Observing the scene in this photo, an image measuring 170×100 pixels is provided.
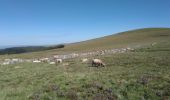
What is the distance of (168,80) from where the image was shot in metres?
11.5

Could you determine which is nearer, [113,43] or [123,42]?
[123,42]

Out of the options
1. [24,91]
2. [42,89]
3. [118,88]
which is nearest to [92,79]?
[118,88]

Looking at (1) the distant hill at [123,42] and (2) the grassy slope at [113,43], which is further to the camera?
(1) the distant hill at [123,42]

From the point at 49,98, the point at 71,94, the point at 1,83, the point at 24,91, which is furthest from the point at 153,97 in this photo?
the point at 1,83

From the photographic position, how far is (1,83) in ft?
45.6

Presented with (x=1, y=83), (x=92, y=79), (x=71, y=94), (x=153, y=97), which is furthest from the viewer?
(x=1, y=83)

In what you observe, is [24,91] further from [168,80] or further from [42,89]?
[168,80]

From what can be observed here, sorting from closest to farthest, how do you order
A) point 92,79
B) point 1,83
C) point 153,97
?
point 153,97
point 92,79
point 1,83

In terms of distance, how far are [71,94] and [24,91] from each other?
2825 mm

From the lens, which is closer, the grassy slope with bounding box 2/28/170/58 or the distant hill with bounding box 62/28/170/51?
the grassy slope with bounding box 2/28/170/58

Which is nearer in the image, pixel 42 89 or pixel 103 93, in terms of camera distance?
pixel 103 93

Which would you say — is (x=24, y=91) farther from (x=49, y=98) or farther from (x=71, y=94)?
(x=71, y=94)

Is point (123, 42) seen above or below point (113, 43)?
above

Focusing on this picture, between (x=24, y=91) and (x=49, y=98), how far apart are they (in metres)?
1.99
